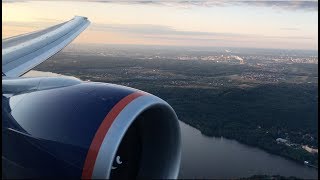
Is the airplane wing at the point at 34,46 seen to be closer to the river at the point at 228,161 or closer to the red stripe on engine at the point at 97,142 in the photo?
the red stripe on engine at the point at 97,142

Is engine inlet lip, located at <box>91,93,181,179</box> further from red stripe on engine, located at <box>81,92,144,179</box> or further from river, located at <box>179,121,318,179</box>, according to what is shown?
river, located at <box>179,121,318,179</box>

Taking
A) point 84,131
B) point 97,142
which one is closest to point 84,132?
point 84,131

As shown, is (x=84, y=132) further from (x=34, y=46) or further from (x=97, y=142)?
(x=34, y=46)

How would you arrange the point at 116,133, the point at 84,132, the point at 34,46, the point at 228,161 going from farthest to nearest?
1. the point at 228,161
2. the point at 34,46
3. the point at 84,132
4. the point at 116,133

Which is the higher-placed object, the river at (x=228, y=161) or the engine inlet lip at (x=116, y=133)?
the engine inlet lip at (x=116, y=133)

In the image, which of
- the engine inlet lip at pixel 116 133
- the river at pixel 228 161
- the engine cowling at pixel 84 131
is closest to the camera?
the engine inlet lip at pixel 116 133

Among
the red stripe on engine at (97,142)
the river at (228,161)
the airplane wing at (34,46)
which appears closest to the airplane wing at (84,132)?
the red stripe on engine at (97,142)
